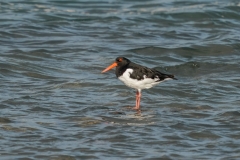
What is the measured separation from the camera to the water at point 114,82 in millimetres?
7426

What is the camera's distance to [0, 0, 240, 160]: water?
743cm

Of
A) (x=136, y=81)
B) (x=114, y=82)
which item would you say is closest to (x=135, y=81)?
(x=136, y=81)

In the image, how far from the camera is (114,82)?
36.2 feet

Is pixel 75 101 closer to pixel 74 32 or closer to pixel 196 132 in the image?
pixel 196 132

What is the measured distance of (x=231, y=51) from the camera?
45.8 ft

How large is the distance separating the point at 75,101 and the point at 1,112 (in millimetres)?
1322

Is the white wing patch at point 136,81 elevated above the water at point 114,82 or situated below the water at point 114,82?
above

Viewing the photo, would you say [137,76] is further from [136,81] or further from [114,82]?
→ [114,82]

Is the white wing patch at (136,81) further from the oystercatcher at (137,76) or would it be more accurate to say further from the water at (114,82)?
the water at (114,82)

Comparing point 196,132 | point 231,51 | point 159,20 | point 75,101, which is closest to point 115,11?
point 159,20

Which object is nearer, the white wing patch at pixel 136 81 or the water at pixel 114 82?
the water at pixel 114 82

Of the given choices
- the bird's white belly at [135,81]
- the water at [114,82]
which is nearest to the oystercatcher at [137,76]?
the bird's white belly at [135,81]

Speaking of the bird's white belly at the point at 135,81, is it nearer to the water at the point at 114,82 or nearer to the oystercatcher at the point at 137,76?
the oystercatcher at the point at 137,76

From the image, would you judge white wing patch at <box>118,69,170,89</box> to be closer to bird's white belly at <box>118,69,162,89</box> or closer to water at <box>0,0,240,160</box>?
bird's white belly at <box>118,69,162,89</box>
